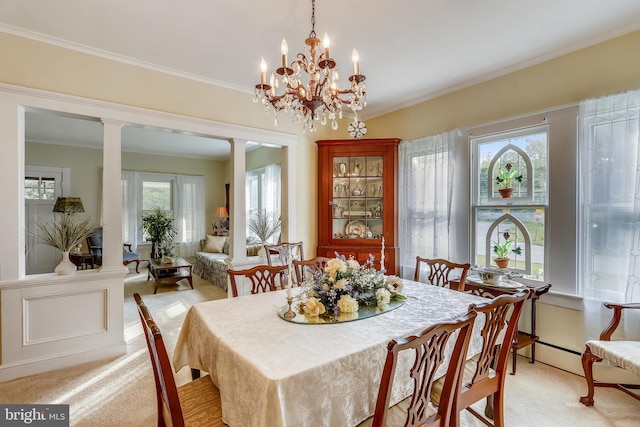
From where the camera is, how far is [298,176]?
13.0 feet

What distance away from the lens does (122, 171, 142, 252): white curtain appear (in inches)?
254

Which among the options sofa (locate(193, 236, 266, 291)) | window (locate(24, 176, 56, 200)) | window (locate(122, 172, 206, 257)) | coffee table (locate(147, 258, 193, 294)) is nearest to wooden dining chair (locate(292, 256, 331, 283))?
sofa (locate(193, 236, 266, 291))

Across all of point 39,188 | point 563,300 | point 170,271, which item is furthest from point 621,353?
point 39,188

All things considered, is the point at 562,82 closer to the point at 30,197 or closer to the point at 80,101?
the point at 80,101

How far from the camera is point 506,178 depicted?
3.05 meters

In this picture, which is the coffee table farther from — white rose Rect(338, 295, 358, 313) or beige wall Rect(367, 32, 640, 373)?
beige wall Rect(367, 32, 640, 373)

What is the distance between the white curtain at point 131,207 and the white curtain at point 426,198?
5743mm

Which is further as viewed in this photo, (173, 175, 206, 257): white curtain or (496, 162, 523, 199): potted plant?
(173, 175, 206, 257): white curtain

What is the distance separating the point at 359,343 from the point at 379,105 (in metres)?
3.44

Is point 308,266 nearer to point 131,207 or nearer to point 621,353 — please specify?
point 621,353

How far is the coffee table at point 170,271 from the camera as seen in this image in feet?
16.4

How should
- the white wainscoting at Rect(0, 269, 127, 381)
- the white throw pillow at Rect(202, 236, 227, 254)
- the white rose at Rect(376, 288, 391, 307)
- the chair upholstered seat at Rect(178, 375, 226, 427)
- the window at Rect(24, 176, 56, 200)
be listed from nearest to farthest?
the chair upholstered seat at Rect(178, 375, 226, 427) → the white rose at Rect(376, 288, 391, 307) → the white wainscoting at Rect(0, 269, 127, 381) → the window at Rect(24, 176, 56, 200) → the white throw pillow at Rect(202, 236, 227, 254)

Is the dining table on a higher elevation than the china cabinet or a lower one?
lower

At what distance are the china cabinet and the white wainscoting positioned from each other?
92.0 inches
